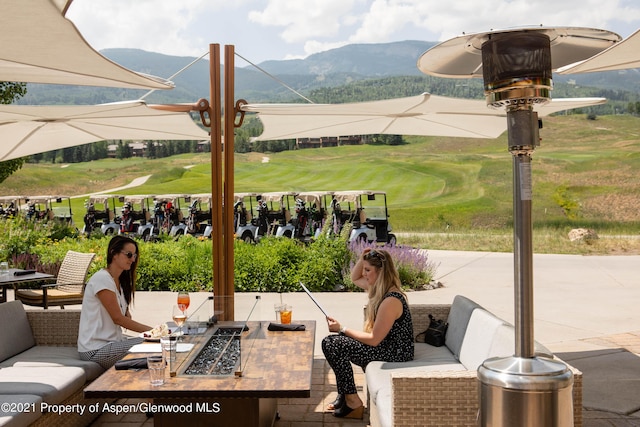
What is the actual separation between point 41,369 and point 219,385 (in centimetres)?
147

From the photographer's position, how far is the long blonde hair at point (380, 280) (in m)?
4.32

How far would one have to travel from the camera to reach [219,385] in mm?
3119

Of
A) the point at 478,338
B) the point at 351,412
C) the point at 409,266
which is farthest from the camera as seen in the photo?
the point at 409,266

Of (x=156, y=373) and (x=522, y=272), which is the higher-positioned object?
(x=522, y=272)

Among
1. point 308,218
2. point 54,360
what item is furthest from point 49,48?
point 308,218

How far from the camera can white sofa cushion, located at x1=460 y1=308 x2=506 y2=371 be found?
3.73m

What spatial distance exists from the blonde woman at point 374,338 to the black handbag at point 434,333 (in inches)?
19.6

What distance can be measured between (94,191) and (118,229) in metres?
43.1

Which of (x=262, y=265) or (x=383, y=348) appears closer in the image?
(x=383, y=348)

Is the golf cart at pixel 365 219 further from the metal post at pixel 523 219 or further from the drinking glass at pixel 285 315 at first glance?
the metal post at pixel 523 219

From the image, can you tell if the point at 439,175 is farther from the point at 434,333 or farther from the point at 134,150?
the point at 434,333

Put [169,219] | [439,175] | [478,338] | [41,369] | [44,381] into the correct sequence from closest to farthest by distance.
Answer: [44,381] → [478,338] → [41,369] → [169,219] → [439,175]

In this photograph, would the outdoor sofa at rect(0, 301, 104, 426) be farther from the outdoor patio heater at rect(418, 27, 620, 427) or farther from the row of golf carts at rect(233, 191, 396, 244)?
the row of golf carts at rect(233, 191, 396, 244)

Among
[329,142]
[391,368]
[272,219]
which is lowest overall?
[391,368]
